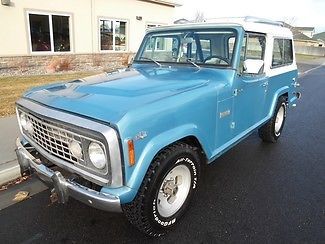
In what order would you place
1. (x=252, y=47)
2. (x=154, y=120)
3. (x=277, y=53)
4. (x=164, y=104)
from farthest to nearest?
(x=277, y=53)
(x=252, y=47)
(x=164, y=104)
(x=154, y=120)

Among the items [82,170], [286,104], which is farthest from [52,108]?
[286,104]

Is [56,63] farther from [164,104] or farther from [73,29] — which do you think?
[164,104]

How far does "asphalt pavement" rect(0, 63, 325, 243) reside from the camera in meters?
2.95

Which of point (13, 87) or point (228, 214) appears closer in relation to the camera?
point (228, 214)

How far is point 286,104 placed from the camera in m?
5.83

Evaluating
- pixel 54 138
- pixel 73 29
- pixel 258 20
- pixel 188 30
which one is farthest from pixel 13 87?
pixel 258 20

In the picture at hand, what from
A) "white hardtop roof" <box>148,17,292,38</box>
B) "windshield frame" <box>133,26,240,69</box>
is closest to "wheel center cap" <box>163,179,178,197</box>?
"windshield frame" <box>133,26,240,69</box>

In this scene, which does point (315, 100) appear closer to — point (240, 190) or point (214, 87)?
point (240, 190)

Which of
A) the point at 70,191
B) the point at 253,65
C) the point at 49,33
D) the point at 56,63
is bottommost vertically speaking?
the point at 70,191

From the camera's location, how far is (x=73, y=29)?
1271cm

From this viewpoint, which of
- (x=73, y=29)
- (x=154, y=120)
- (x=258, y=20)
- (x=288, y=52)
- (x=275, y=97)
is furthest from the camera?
(x=73, y=29)

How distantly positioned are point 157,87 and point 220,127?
91 cm

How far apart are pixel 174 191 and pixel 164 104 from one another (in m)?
1.03

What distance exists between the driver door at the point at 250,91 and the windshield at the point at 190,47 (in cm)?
24
